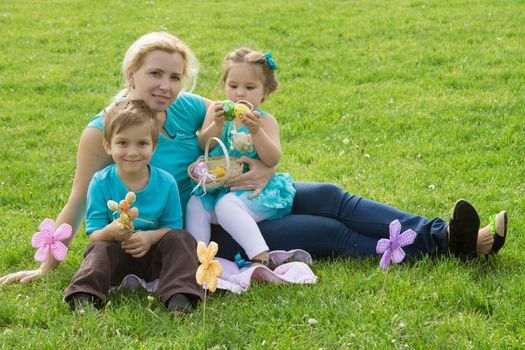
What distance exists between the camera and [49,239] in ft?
13.0

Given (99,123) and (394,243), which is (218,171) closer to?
(99,123)

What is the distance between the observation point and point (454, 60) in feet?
32.5

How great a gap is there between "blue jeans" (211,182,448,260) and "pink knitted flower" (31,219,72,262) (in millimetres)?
1120

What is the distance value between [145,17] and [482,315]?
1104cm

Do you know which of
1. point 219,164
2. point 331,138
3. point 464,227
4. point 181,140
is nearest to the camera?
point 464,227

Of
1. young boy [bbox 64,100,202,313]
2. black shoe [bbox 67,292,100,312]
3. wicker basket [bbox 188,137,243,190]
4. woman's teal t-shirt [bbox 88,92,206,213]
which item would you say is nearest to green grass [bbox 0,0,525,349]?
black shoe [bbox 67,292,100,312]

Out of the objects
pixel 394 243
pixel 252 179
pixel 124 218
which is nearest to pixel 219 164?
pixel 252 179

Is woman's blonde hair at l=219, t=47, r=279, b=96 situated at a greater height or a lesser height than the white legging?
greater

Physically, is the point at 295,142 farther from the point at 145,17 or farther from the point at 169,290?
the point at 145,17

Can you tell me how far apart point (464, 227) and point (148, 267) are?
1.83 meters

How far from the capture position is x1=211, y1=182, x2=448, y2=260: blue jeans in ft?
15.4

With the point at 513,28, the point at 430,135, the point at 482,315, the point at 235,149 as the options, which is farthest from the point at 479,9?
the point at 482,315

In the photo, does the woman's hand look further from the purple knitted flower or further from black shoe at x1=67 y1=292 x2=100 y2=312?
the purple knitted flower

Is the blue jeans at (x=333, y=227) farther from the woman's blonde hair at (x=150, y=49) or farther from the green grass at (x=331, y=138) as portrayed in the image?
the woman's blonde hair at (x=150, y=49)
